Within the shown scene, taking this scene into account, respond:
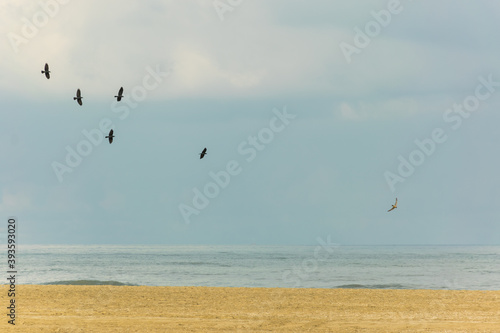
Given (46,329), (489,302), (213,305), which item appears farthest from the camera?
(489,302)

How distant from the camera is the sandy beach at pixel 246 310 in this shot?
21703 millimetres

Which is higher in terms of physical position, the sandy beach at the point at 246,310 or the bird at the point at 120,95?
the bird at the point at 120,95

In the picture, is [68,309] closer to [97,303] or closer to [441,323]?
[97,303]

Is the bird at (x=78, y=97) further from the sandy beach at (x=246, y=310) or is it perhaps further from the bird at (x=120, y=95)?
the sandy beach at (x=246, y=310)

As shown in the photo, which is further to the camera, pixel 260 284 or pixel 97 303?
pixel 260 284

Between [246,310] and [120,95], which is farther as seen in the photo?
[246,310]

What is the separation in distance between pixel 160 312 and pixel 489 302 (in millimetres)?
15281

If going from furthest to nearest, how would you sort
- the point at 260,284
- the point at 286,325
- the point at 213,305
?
the point at 260,284 < the point at 213,305 < the point at 286,325

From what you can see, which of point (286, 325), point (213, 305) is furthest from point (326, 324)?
point (213, 305)

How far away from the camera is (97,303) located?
27547mm

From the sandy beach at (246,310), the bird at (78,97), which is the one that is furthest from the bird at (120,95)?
the sandy beach at (246,310)

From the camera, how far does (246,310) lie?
25625 mm

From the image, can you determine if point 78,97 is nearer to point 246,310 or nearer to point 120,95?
point 120,95

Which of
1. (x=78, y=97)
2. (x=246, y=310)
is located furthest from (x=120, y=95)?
(x=246, y=310)
